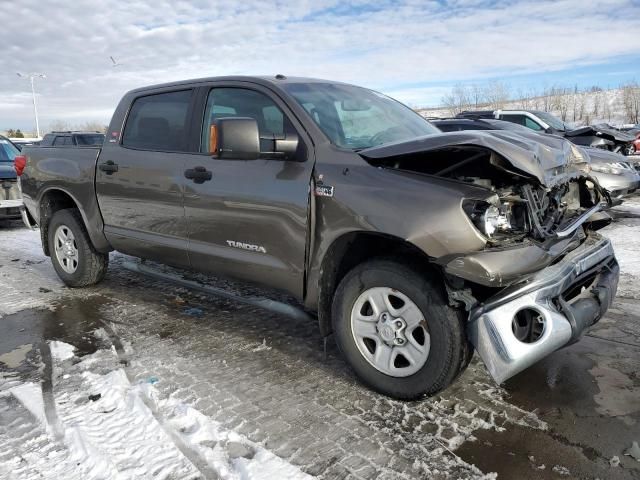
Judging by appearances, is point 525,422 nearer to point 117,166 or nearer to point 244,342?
point 244,342

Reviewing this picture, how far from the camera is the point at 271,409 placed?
9.76ft

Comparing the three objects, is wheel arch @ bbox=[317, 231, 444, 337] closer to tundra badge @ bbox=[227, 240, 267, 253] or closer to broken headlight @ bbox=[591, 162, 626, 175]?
tundra badge @ bbox=[227, 240, 267, 253]

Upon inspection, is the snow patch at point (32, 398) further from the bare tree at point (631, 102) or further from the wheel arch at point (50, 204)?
the bare tree at point (631, 102)

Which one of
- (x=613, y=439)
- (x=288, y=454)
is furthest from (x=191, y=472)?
(x=613, y=439)

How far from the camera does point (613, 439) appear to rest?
102 inches

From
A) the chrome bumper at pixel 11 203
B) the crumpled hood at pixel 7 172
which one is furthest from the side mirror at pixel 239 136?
the crumpled hood at pixel 7 172

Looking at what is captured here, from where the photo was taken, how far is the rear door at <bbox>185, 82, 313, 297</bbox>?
3.29 meters

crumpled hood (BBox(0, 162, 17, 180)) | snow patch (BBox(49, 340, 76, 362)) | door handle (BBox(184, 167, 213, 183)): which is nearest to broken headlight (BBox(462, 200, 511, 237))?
door handle (BBox(184, 167, 213, 183))

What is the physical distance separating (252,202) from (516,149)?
1660mm

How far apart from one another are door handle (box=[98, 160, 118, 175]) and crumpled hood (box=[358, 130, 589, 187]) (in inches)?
98.3

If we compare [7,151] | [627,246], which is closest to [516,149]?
[627,246]

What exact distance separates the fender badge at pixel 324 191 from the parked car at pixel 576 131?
921cm

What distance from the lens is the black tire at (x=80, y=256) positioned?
5180mm

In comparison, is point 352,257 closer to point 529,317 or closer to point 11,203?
point 529,317
